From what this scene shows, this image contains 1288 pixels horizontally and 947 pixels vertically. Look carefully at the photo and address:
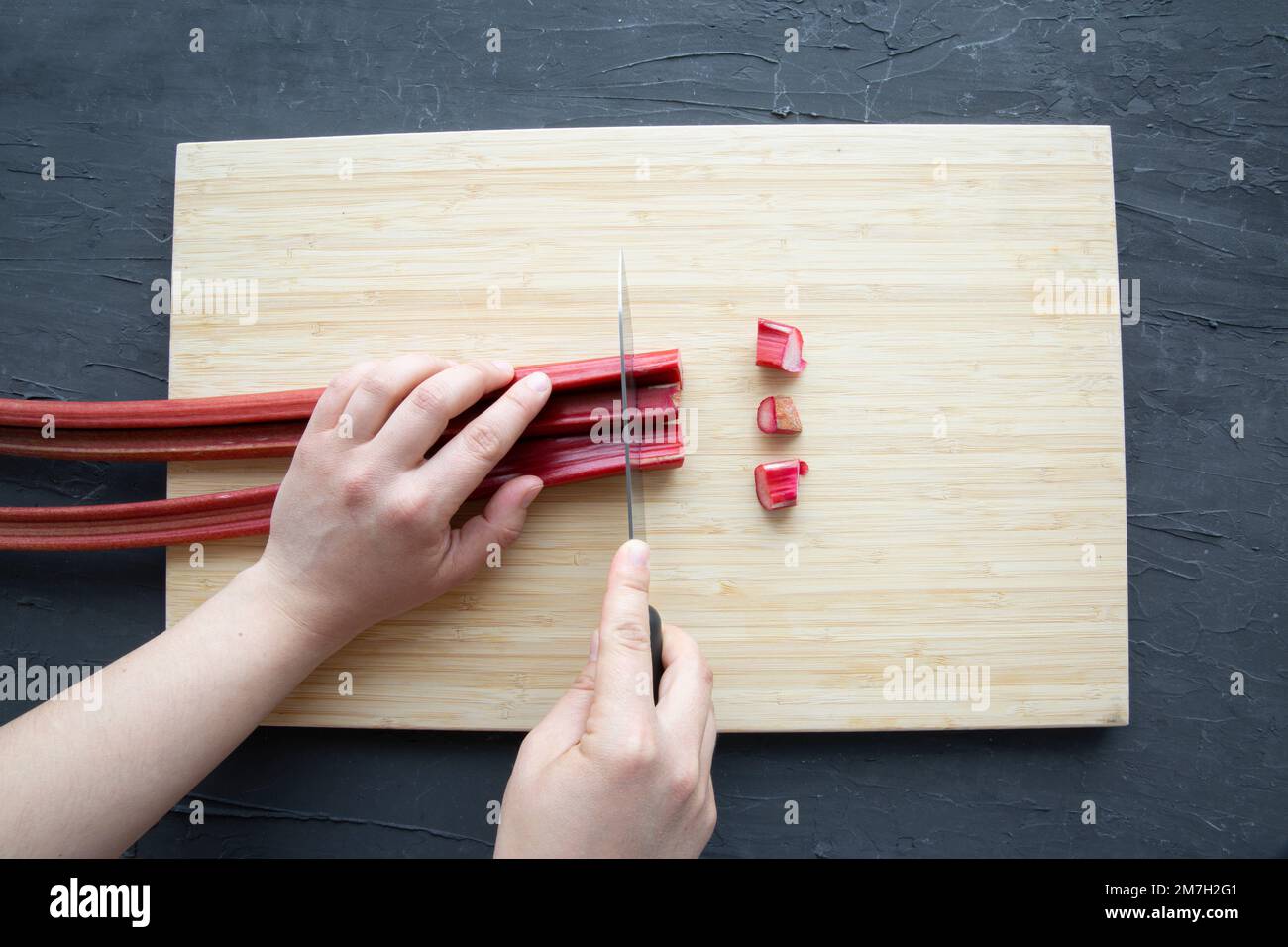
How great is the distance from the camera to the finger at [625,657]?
125cm

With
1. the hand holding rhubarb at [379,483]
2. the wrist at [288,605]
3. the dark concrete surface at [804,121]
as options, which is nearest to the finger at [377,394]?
the hand holding rhubarb at [379,483]

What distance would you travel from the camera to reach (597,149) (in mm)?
1761

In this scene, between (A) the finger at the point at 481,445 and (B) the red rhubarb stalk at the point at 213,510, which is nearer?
(A) the finger at the point at 481,445

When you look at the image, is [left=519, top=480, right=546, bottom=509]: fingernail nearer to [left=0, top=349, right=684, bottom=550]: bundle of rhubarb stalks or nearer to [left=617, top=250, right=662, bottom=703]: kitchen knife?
[left=0, top=349, right=684, bottom=550]: bundle of rhubarb stalks

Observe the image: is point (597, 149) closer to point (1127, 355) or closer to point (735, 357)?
point (735, 357)

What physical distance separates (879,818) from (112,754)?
173cm

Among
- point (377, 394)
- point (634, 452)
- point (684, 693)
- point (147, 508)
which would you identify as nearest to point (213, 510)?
point (147, 508)

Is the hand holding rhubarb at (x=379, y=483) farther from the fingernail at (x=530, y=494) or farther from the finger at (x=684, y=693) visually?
the finger at (x=684, y=693)

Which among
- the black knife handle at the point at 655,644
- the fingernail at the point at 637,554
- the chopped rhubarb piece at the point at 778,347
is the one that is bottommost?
the black knife handle at the point at 655,644

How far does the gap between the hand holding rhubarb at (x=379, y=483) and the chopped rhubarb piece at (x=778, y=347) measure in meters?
0.52

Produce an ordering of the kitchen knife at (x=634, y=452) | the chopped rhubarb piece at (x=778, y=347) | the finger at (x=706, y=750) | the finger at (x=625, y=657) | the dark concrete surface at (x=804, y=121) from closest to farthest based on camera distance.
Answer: the finger at (x=625, y=657), the finger at (x=706, y=750), the kitchen knife at (x=634, y=452), the chopped rhubarb piece at (x=778, y=347), the dark concrete surface at (x=804, y=121)

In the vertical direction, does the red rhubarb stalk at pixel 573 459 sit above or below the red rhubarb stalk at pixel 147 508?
above

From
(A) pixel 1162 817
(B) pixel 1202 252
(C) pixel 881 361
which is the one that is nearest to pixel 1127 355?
(B) pixel 1202 252

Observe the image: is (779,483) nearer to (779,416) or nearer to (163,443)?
(779,416)
